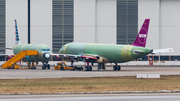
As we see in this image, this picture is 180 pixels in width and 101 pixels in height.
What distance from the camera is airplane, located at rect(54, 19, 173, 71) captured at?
55.9 metres

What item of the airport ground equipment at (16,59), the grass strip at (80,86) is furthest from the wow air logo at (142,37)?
the grass strip at (80,86)

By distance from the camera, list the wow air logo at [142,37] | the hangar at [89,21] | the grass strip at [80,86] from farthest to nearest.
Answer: the hangar at [89,21] < the wow air logo at [142,37] < the grass strip at [80,86]

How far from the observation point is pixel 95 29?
8681cm

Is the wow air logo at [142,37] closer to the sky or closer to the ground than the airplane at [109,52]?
closer to the sky

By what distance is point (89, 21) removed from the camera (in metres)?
86.3

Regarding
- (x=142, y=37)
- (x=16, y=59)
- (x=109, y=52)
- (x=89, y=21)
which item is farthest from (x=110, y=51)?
(x=89, y=21)

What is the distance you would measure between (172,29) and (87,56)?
A: 1307 inches

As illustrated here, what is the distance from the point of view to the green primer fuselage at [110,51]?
2203 inches

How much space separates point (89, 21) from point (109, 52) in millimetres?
28396

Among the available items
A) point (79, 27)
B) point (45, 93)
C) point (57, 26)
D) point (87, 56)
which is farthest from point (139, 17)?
point (45, 93)

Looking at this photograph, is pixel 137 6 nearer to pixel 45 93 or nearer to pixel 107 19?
pixel 107 19

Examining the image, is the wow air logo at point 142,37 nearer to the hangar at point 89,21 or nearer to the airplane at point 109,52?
the airplane at point 109,52

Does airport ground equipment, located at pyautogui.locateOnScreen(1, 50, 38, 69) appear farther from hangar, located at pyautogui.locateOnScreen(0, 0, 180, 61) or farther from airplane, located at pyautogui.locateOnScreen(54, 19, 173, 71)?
hangar, located at pyautogui.locateOnScreen(0, 0, 180, 61)

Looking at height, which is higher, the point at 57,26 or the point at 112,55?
the point at 57,26
